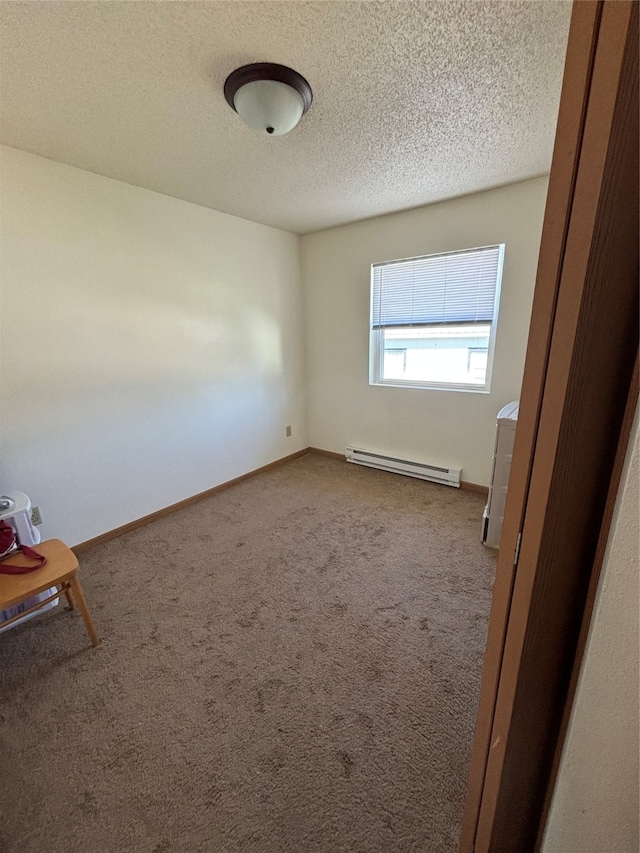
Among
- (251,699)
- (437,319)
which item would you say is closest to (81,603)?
(251,699)

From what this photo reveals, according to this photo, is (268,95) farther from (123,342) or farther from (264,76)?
(123,342)

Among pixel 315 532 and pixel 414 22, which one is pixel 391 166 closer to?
pixel 414 22

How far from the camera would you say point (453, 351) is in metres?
3.04

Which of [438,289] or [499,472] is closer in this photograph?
[499,472]

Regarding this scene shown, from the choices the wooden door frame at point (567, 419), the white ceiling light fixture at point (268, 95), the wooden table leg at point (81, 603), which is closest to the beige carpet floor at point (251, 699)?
the wooden table leg at point (81, 603)

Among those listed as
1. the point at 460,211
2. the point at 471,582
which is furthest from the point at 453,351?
the point at 471,582

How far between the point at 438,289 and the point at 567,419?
9.17ft

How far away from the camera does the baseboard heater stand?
316 cm

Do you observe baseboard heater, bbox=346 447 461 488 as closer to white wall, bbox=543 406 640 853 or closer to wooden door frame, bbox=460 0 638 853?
wooden door frame, bbox=460 0 638 853

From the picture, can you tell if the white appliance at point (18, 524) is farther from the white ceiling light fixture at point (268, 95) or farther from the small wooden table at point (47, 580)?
the white ceiling light fixture at point (268, 95)

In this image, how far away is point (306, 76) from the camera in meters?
1.36

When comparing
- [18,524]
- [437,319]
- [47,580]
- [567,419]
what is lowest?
[47,580]

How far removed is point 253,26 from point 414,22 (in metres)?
0.52

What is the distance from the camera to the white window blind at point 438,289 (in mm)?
2750
